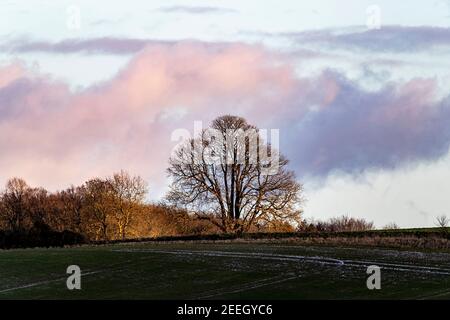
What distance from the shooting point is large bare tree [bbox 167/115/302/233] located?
79188 mm

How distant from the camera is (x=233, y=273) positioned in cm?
4147

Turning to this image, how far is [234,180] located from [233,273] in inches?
1545

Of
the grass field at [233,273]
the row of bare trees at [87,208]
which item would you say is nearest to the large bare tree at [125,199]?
the row of bare trees at [87,208]

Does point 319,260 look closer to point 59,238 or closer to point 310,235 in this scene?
point 310,235

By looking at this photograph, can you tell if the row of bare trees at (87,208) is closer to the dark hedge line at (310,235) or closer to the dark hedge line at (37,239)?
the dark hedge line at (37,239)

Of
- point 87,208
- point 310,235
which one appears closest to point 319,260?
point 310,235

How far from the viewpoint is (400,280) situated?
115ft

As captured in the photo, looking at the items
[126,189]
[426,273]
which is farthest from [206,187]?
[426,273]

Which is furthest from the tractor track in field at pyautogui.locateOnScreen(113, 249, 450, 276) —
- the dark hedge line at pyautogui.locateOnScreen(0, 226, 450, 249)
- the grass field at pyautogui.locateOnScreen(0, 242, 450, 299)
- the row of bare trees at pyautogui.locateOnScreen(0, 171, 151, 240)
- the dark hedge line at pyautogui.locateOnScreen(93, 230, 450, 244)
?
the row of bare trees at pyautogui.locateOnScreen(0, 171, 151, 240)

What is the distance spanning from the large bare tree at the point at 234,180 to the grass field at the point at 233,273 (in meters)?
22.7

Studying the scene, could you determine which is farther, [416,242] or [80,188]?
[80,188]

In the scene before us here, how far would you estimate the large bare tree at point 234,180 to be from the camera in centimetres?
7919
